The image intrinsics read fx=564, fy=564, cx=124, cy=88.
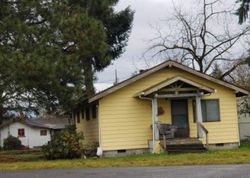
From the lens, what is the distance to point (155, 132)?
1151 inches

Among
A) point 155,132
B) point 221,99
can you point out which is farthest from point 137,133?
point 221,99

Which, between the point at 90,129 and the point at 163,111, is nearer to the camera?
the point at 163,111

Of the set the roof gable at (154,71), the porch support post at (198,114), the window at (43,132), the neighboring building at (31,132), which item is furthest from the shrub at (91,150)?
the window at (43,132)

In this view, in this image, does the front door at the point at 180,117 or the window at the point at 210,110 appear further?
the window at the point at 210,110

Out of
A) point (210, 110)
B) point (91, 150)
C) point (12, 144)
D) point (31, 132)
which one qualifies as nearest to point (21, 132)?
point (31, 132)

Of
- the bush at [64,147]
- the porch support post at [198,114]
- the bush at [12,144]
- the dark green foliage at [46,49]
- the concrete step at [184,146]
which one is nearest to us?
the dark green foliage at [46,49]

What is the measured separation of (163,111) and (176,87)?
72.4 inches

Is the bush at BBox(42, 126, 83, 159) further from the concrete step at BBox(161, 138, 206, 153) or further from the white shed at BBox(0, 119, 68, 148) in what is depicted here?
the white shed at BBox(0, 119, 68, 148)

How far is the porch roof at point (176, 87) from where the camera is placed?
2919cm

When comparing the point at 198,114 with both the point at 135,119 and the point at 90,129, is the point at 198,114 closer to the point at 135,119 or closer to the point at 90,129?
the point at 135,119

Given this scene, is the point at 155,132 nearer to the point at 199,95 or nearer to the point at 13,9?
the point at 199,95

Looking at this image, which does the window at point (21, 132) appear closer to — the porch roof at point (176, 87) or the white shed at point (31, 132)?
the white shed at point (31, 132)

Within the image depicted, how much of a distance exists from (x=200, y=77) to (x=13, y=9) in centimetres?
1087

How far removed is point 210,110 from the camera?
3161 cm
